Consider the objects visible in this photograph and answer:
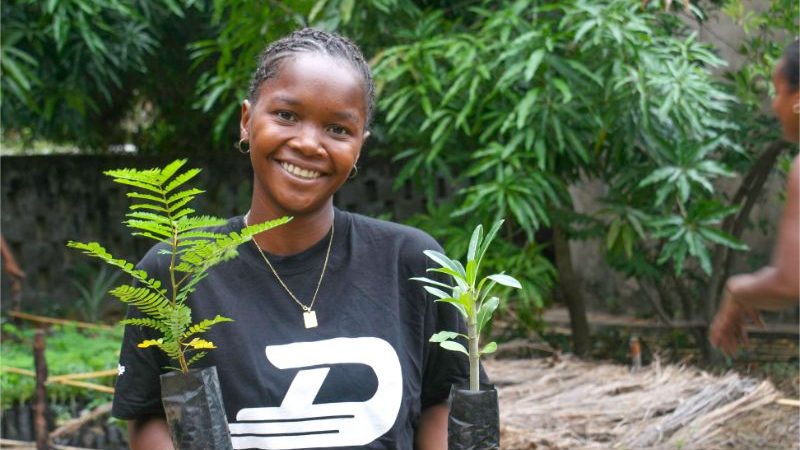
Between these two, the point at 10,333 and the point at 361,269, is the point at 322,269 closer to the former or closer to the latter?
the point at 361,269

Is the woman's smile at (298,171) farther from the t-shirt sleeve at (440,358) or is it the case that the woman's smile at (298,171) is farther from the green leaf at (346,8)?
the green leaf at (346,8)

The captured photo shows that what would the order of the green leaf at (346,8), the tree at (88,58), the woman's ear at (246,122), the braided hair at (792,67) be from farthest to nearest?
1. the tree at (88,58)
2. the green leaf at (346,8)
3. the braided hair at (792,67)
4. the woman's ear at (246,122)

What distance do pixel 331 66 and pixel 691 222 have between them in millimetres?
3249

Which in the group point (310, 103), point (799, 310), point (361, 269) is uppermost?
point (310, 103)

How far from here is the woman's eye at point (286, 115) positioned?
1926 millimetres

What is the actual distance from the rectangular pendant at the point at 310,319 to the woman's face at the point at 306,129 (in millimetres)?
190

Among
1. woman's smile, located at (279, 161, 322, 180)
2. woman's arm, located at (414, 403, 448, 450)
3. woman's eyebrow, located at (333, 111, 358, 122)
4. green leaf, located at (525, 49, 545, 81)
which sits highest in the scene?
green leaf, located at (525, 49, 545, 81)

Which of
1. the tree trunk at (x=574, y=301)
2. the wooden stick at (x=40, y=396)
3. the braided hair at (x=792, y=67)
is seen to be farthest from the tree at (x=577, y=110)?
the braided hair at (x=792, y=67)

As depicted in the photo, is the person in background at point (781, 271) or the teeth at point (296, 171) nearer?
the teeth at point (296, 171)

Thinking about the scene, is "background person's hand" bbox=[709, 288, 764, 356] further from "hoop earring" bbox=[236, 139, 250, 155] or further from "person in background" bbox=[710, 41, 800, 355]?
"hoop earring" bbox=[236, 139, 250, 155]

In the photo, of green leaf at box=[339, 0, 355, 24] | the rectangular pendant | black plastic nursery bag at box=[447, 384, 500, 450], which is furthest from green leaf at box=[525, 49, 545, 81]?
black plastic nursery bag at box=[447, 384, 500, 450]

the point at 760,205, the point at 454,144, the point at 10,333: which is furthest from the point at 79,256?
the point at 760,205

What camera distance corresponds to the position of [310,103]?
6.26ft

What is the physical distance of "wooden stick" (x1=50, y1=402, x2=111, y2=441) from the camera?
4.60m
